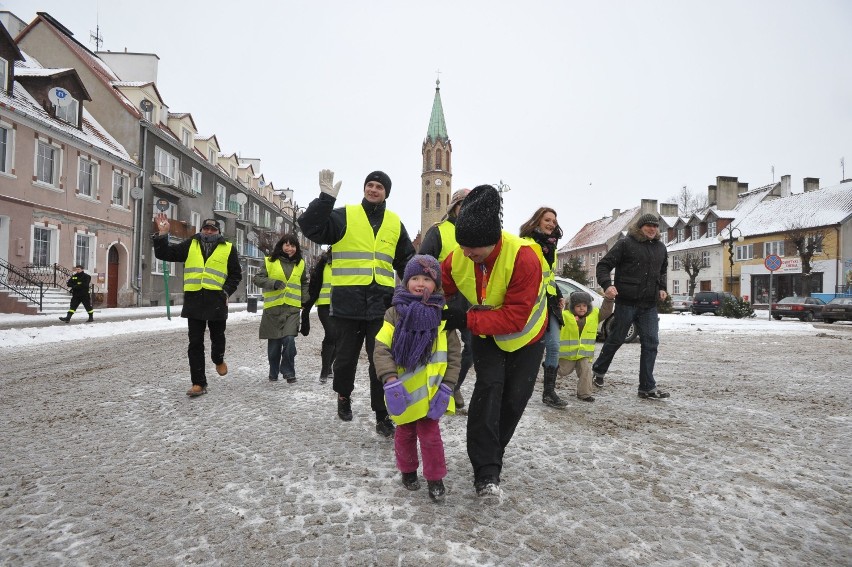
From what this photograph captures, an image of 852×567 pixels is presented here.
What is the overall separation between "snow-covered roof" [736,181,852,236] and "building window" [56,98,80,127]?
45.1 m

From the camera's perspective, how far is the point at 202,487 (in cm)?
291

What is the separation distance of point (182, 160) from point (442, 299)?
107 ft

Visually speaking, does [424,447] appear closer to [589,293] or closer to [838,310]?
[589,293]

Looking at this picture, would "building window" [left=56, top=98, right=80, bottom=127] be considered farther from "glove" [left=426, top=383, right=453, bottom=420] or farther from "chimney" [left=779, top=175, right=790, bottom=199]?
"chimney" [left=779, top=175, right=790, bottom=199]

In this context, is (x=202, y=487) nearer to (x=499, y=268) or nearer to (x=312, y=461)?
(x=312, y=461)

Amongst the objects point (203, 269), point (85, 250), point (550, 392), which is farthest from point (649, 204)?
point (203, 269)

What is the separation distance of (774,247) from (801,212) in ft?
10.5

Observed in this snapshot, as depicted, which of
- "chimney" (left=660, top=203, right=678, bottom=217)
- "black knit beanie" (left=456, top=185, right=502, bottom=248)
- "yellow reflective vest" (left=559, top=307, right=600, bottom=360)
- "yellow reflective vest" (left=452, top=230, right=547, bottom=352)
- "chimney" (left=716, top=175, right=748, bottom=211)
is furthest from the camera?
"chimney" (left=660, top=203, right=678, bottom=217)

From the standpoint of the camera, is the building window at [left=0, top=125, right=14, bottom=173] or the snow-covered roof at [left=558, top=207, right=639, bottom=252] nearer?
the building window at [left=0, top=125, right=14, bottom=173]

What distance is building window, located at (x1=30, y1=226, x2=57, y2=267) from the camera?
19.6 m

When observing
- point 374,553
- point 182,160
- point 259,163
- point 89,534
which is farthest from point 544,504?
point 259,163

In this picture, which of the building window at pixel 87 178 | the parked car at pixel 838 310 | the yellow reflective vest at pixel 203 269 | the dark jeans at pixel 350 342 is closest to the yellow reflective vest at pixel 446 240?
the dark jeans at pixel 350 342

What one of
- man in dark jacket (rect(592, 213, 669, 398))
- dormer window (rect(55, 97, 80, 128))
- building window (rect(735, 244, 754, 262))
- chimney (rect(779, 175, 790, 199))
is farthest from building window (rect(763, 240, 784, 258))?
dormer window (rect(55, 97, 80, 128))

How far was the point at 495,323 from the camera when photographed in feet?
9.09
